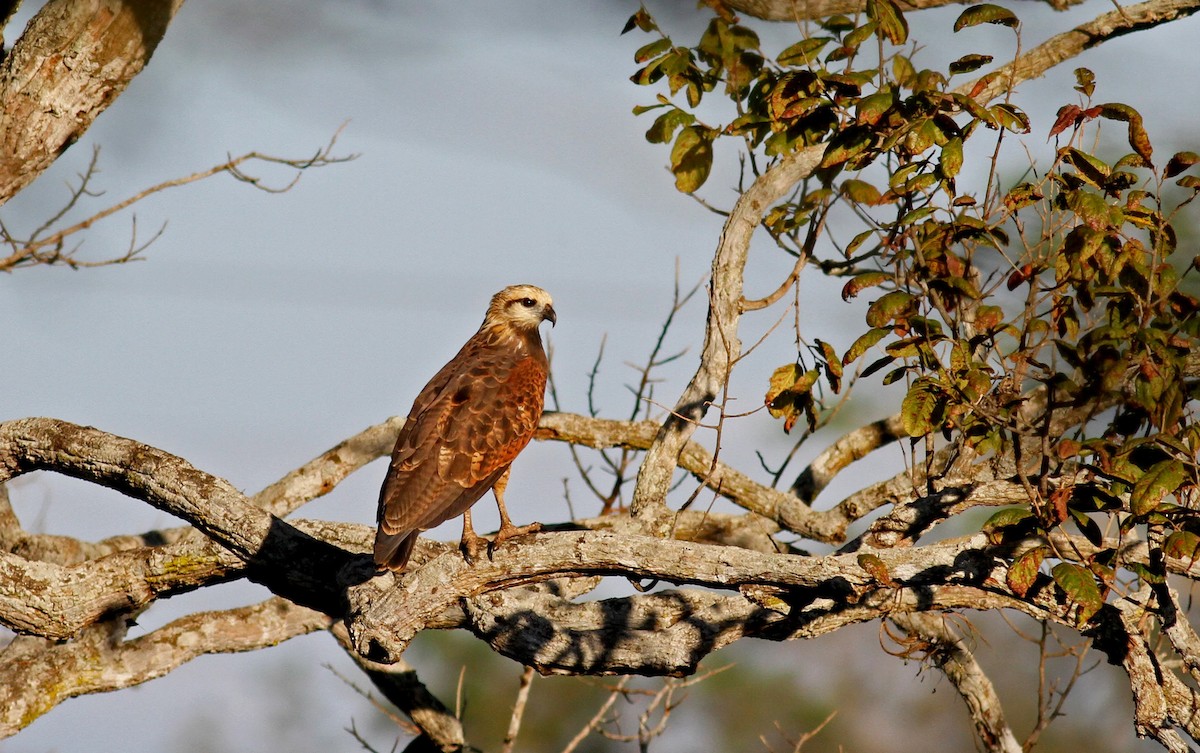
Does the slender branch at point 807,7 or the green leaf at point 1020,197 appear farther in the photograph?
the green leaf at point 1020,197

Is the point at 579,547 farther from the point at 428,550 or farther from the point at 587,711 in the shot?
the point at 587,711

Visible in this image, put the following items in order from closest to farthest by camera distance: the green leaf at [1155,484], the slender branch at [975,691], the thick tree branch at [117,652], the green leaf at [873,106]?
the green leaf at [1155,484] → the green leaf at [873,106] → the thick tree branch at [117,652] → the slender branch at [975,691]

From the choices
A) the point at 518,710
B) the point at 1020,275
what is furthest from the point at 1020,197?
the point at 518,710

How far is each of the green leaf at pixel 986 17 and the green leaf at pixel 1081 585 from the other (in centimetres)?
212

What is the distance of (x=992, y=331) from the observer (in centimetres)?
434

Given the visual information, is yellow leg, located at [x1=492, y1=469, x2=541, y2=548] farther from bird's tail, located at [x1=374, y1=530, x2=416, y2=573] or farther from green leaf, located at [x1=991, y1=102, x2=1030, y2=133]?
green leaf, located at [x1=991, y1=102, x2=1030, y2=133]

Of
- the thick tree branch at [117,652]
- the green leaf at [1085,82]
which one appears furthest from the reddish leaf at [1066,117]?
the thick tree branch at [117,652]

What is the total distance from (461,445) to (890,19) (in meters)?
2.70

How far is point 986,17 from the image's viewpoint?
4496 millimetres

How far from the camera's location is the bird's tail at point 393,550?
4664mm

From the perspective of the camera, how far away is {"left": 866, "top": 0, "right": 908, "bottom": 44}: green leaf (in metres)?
4.79

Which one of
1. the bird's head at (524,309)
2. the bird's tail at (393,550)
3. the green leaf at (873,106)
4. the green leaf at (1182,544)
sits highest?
the bird's head at (524,309)

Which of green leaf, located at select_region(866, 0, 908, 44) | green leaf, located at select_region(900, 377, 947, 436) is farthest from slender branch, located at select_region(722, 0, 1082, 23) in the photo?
green leaf, located at select_region(900, 377, 947, 436)

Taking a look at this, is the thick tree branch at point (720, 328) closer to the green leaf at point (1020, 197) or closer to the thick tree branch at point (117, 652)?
the green leaf at point (1020, 197)
